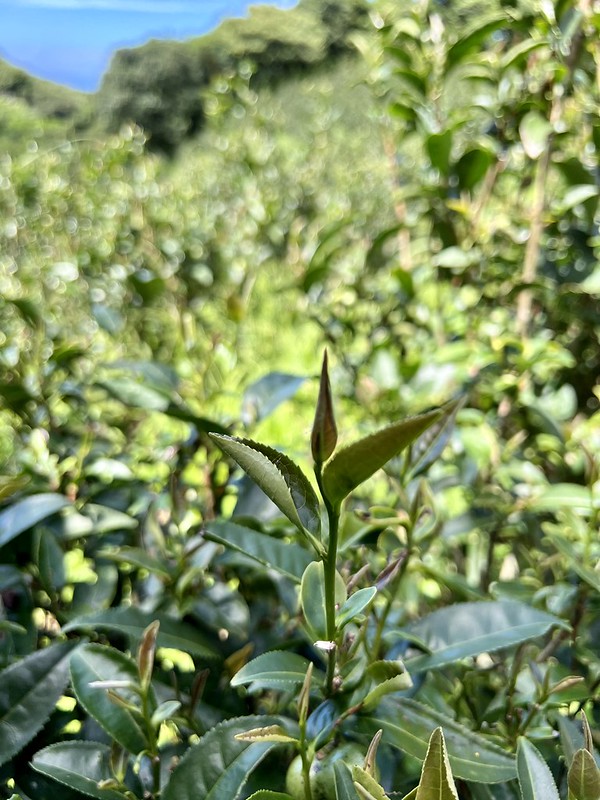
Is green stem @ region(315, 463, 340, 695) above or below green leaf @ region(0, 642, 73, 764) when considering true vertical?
above

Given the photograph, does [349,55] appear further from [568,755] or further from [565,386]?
[568,755]

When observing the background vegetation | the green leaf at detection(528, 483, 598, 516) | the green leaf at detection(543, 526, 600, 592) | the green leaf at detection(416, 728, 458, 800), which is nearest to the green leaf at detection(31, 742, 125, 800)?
the background vegetation

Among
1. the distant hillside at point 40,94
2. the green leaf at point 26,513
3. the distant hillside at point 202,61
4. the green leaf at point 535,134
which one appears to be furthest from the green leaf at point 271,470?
A: the distant hillside at point 202,61

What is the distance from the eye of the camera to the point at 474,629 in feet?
1.56

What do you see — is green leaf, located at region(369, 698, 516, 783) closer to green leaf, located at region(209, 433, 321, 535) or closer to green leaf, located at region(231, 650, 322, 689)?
green leaf, located at region(231, 650, 322, 689)

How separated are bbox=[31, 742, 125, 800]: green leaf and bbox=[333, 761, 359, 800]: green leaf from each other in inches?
5.5

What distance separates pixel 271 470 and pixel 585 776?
21cm

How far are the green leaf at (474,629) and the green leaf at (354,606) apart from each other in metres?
0.12

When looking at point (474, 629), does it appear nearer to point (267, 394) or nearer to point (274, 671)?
point (274, 671)

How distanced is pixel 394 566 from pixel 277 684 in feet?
0.33

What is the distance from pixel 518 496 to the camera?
0.91m

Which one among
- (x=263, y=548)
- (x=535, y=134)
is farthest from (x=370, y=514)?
(x=535, y=134)

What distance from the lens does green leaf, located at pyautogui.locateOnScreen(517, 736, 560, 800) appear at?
1.17 ft

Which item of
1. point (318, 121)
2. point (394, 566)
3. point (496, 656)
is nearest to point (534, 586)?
point (496, 656)
